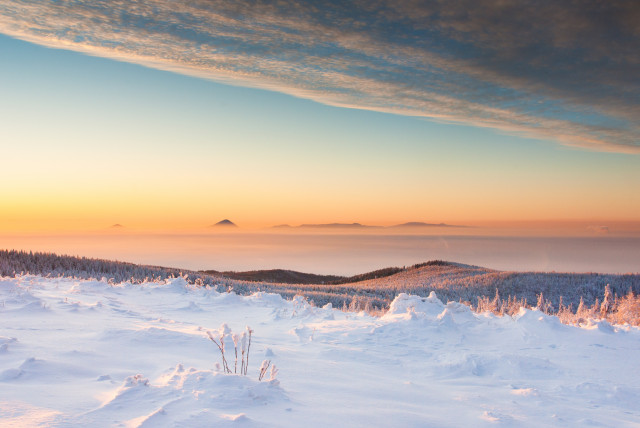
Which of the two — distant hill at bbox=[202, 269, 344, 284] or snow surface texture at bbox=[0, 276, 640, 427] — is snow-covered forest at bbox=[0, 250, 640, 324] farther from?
distant hill at bbox=[202, 269, 344, 284]

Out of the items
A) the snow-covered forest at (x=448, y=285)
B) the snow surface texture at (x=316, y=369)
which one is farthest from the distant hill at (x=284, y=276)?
the snow surface texture at (x=316, y=369)

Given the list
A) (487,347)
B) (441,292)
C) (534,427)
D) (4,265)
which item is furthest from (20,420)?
(441,292)

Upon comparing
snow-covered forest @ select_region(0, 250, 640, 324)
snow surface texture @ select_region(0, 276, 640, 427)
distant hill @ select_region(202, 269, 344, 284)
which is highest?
snow surface texture @ select_region(0, 276, 640, 427)

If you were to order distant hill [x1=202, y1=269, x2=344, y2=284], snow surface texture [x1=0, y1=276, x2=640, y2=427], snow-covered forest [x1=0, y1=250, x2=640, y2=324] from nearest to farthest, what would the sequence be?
snow surface texture [x1=0, y1=276, x2=640, y2=427], snow-covered forest [x1=0, y1=250, x2=640, y2=324], distant hill [x1=202, y1=269, x2=344, y2=284]

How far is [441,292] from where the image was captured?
22.2 meters

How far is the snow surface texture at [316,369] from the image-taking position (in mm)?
3336

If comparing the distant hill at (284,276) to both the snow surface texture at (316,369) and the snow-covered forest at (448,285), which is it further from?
the snow surface texture at (316,369)

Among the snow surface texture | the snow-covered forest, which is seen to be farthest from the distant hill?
the snow surface texture

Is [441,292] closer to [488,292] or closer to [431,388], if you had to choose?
[488,292]

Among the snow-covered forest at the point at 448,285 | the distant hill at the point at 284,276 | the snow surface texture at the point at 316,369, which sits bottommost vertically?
the distant hill at the point at 284,276

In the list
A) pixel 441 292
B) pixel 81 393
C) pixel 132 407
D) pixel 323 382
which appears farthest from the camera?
pixel 441 292

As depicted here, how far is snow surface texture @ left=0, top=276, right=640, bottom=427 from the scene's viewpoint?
3336 mm

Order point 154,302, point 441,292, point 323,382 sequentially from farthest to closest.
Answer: point 441,292, point 154,302, point 323,382

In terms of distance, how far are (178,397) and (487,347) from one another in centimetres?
456
